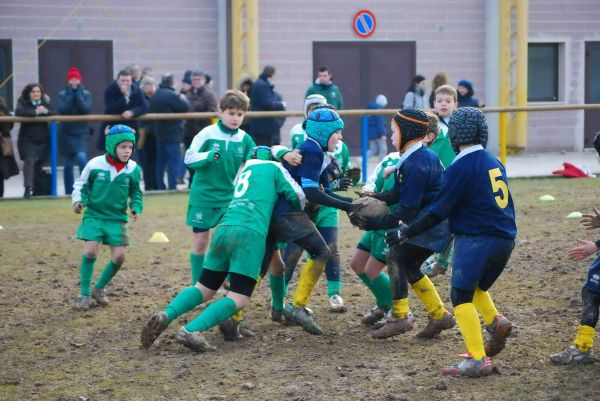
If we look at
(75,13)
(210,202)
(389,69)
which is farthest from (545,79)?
(210,202)

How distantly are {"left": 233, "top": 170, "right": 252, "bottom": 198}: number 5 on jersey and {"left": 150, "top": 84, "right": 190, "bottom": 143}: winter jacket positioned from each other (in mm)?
9638

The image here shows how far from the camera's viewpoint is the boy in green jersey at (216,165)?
8.75 metres

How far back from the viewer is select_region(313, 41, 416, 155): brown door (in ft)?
76.6

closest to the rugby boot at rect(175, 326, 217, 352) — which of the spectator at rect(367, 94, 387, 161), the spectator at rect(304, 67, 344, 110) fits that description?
the spectator at rect(304, 67, 344, 110)

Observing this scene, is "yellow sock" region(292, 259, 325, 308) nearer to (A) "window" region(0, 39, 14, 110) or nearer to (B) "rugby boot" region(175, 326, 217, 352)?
(B) "rugby boot" region(175, 326, 217, 352)

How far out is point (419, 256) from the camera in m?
7.53

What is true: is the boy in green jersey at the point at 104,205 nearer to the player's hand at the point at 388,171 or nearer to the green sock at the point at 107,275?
the green sock at the point at 107,275

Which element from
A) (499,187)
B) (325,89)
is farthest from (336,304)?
(325,89)

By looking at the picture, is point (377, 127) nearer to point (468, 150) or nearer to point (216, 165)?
point (216, 165)

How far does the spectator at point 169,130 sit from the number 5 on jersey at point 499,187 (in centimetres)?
1080

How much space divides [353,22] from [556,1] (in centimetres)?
504

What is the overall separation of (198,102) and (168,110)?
2.29ft

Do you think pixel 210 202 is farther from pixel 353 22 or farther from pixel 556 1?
pixel 556 1

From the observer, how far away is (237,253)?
7.20 metres
